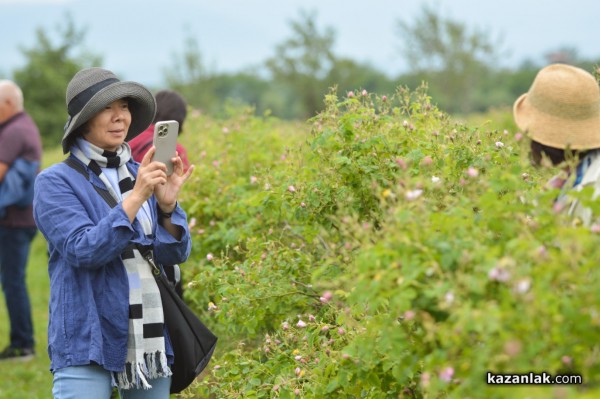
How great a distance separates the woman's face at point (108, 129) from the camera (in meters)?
3.42

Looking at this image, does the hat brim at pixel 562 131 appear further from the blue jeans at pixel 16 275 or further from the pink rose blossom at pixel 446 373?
the blue jeans at pixel 16 275

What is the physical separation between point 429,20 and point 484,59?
380 centimetres

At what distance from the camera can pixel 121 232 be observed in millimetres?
3148

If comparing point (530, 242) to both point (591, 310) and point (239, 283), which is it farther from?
point (239, 283)

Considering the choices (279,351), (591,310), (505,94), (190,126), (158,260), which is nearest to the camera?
(591,310)

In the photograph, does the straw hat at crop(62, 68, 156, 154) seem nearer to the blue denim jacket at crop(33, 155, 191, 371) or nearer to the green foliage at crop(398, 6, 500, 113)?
the blue denim jacket at crop(33, 155, 191, 371)

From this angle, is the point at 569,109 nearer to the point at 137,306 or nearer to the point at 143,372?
the point at 137,306

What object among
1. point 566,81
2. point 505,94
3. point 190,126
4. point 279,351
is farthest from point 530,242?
point 505,94

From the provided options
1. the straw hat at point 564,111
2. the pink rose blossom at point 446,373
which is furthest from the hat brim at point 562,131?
the pink rose blossom at point 446,373

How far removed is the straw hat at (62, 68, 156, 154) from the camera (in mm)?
3373

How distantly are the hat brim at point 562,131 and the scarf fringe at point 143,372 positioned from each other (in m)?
1.61

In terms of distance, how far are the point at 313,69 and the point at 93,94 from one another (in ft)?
174

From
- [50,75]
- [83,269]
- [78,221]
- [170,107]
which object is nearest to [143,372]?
[83,269]

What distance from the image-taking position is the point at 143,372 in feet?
11.0
